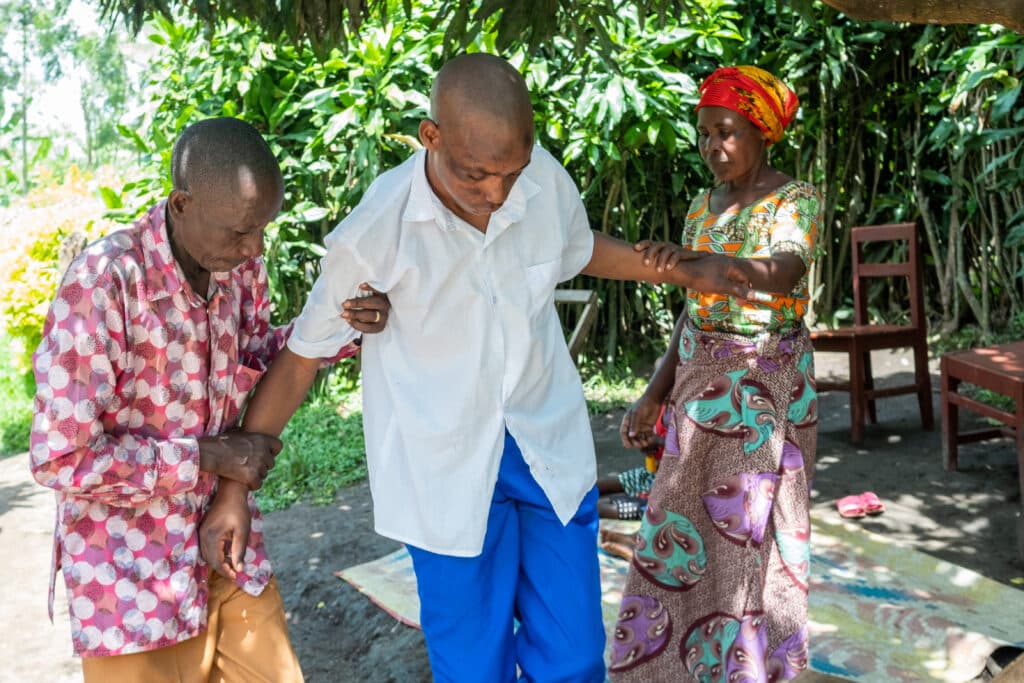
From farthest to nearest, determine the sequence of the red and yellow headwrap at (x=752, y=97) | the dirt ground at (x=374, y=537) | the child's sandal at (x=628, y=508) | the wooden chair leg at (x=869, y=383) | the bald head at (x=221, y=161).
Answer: the wooden chair leg at (x=869, y=383) < the child's sandal at (x=628, y=508) < the dirt ground at (x=374, y=537) < the red and yellow headwrap at (x=752, y=97) < the bald head at (x=221, y=161)

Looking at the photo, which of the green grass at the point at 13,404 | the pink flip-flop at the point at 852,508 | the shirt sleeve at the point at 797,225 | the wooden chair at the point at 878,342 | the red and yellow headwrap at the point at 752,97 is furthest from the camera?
the green grass at the point at 13,404

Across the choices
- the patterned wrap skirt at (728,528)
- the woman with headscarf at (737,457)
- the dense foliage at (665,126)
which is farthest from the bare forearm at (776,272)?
the dense foliage at (665,126)

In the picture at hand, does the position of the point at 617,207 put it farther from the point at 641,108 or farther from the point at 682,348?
the point at 682,348

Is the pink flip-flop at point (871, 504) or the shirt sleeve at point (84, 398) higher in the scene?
the shirt sleeve at point (84, 398)

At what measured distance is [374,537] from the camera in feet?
15.6

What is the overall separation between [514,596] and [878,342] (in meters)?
4.51

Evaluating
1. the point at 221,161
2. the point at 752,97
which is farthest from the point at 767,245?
the point at 221,161

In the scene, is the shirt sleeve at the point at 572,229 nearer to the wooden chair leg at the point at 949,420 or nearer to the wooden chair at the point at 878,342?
the wooden chair leg at the point at 949,420

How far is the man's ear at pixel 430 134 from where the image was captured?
1836 millimetres

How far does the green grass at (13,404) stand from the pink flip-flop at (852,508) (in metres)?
5.84

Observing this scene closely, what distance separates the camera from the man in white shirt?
188cm

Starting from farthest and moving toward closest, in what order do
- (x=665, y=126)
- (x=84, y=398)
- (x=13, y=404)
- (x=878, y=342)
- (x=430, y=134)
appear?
(x=13, y=404) → (x=665, y=126) → (x=878, y=342) → (x=430, y=134) → (x=84, y=398)

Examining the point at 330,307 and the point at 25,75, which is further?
the point at 25,75

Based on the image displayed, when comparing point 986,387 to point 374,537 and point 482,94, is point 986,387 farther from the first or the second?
point 482,94
